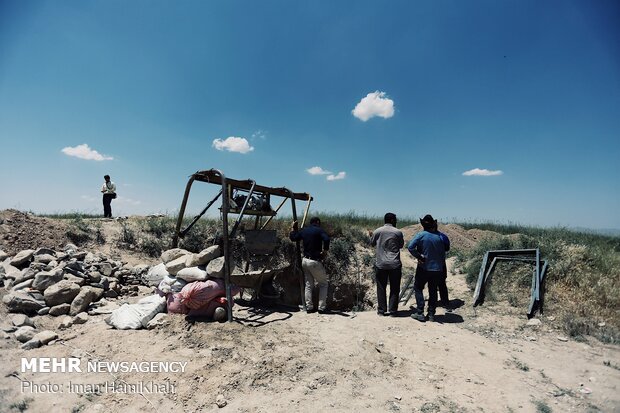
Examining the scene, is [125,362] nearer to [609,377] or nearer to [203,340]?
[203,340]

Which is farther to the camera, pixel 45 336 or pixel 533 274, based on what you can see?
pixel 533 274

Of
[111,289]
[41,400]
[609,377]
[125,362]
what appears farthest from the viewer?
[111,289]

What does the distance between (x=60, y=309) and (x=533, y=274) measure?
8.54 m

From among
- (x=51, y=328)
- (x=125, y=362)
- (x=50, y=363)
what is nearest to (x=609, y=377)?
(x=125, y=362)

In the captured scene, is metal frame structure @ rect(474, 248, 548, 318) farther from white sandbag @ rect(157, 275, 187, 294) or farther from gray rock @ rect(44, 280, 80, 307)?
gray rock @ rect(44, 280, 80, 307)

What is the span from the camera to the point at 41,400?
3340 mm

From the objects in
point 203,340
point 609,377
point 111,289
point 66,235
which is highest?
point 66,235

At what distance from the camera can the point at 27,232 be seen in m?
7.58

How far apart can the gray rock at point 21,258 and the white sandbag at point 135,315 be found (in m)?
3.05

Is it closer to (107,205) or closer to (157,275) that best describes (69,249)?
(157,275)

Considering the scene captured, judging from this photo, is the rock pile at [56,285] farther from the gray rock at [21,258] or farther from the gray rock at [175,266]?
the gray rock at [175,266]

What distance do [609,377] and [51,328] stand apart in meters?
7.51

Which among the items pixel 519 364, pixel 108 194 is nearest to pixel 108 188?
pixel 108 194

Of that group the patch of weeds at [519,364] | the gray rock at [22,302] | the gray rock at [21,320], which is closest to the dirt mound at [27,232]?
the gray rock at [22,302]
